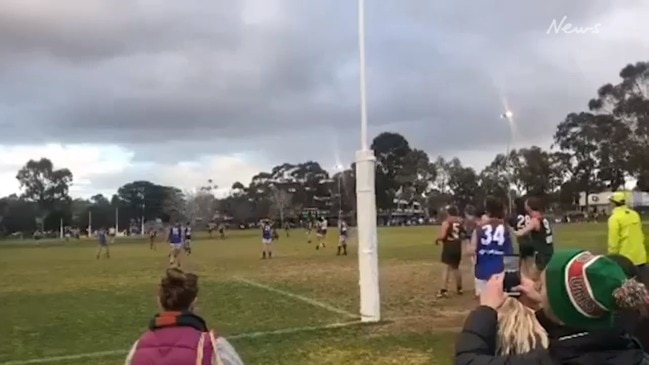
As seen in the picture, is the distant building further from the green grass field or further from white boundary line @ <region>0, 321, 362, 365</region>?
white boundary line @ <region>0, 321, 362, 365</region>

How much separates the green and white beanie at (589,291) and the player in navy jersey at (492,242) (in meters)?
9.79

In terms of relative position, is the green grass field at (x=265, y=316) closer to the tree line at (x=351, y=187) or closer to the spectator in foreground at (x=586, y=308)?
the spectator in foreground at (x=586, y=308)

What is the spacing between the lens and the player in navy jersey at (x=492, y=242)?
1244 centimetres

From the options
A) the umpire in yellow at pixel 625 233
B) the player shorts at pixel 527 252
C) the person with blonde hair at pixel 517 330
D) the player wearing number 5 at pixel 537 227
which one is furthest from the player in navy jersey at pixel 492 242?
the person with blonde hair at pixel 517 330

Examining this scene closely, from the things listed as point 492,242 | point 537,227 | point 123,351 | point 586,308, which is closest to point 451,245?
point 537,227

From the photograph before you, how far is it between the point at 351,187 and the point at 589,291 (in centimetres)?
11650

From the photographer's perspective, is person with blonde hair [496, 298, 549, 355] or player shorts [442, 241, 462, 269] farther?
player shorts [442, 241, 462, 269]

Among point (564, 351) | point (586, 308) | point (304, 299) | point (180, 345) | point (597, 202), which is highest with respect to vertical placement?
point (597, 202)

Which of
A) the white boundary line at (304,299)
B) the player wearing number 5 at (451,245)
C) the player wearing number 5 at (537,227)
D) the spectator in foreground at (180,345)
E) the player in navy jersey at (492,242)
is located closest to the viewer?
the spectator in foreground at (180,345)

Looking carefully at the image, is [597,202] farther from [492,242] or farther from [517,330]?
[517,330]

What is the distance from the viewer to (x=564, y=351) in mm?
2730

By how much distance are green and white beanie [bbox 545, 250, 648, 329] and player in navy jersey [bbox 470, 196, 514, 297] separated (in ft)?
32.1

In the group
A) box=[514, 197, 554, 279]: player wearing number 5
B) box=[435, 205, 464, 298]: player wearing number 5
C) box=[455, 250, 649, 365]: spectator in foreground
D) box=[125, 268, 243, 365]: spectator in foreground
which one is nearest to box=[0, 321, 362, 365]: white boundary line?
box=[514, 197, 554, 279]: player wearing number 5

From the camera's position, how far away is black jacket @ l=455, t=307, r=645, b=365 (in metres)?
2.68
